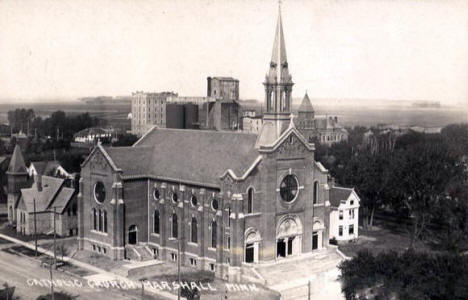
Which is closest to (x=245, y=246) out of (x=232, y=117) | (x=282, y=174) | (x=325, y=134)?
(x=282, y=174)

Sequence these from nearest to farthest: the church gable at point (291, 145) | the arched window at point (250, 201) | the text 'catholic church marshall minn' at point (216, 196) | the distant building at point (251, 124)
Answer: the arched window at point (250, 201)
the text 'catholic church marshall minn' at point (216, 196)
the church gable at point (291, 145)
the distant building at point (251, 124)

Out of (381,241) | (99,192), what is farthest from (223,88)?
(99,192)

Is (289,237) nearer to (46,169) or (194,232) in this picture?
(194,232)

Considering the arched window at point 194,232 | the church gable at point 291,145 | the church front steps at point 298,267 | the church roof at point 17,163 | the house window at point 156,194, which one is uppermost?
the church gable at point 291,145

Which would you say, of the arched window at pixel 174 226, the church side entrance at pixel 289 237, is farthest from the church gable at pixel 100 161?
the church side entrance at pixel 289 237

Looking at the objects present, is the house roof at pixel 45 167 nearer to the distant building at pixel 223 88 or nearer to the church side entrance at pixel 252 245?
the church side entrance at pixel 252 245

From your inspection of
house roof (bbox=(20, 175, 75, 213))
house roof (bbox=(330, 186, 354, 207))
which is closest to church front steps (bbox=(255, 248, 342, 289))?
house roof (bbox=(330, 186, 354, 207))

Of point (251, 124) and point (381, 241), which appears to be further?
point (251, 124)
